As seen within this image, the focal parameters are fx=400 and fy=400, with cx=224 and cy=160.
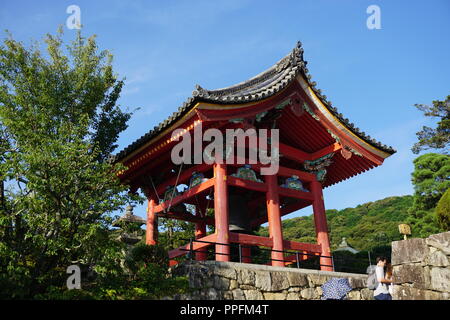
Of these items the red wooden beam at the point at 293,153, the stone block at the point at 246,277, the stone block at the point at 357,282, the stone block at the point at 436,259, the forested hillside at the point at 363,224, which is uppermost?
the forested hillside at the point at 363,224

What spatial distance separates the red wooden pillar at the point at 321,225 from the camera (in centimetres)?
1269

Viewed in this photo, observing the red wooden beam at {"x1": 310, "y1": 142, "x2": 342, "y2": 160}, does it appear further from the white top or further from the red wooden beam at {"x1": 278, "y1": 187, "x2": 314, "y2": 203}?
the white top

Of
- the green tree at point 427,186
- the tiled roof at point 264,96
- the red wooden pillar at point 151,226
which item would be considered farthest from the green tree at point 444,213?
the green tree at point 427,186

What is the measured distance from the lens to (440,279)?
930 centimetres

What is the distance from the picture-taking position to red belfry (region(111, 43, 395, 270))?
1127cm

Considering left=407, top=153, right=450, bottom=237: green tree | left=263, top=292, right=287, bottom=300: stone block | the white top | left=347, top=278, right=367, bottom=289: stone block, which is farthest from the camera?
left=407, top=153, right=450, bottom=237: green tree

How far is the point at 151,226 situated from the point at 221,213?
13.4ft

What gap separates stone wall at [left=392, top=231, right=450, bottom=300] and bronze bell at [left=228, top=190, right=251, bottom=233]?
4.75 m

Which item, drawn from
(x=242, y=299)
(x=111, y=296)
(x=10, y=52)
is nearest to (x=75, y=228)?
(x=111, y=296)

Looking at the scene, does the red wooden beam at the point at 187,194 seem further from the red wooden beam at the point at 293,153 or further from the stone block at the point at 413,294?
the stone block at the point at 413,294

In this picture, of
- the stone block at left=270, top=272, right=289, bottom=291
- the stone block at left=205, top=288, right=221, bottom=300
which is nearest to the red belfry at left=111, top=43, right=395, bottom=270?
the stone block at left=270, top=272, right=289, bottom=291

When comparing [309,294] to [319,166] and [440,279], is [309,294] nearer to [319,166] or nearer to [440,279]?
[440,279]

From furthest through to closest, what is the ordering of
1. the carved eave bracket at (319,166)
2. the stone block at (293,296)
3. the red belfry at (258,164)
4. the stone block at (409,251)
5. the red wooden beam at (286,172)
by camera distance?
the carved eave bracket at (319,166) → the red wooden beam at (286,172) → the red belfry at (258,164) → the stone block at (293,296) → the stone block at (409,251)

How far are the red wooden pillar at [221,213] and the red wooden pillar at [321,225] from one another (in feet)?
11.5
